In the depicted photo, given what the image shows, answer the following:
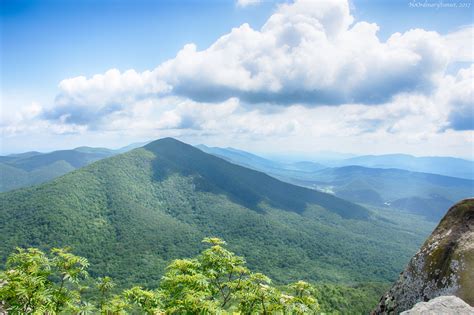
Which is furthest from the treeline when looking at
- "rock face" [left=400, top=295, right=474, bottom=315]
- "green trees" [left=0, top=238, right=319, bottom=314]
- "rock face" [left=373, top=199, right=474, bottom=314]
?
"rock face" [left=373, top=199, right=474, bottom=314]

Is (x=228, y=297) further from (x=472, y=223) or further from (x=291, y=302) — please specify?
(x=472, y=223)

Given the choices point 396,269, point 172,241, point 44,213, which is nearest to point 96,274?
point 172,241

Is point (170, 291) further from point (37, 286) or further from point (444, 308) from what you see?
point (444, 308)

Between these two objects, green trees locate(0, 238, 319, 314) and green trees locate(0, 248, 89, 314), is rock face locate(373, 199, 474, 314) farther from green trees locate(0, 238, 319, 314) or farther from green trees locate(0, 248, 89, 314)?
green trees locate(0, 248, 89, 314)

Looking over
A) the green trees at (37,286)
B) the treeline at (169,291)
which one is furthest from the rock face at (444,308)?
the green trees at (37,286)

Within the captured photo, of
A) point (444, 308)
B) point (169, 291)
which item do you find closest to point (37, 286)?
point (169, 291)

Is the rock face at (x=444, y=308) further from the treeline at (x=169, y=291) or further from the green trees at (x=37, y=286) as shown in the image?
the green trees at (x=37, y=286)
